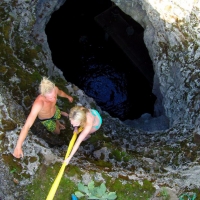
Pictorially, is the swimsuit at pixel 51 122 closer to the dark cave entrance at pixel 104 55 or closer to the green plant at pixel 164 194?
the green plant at pixel 164 194

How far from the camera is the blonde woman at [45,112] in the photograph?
457 cm

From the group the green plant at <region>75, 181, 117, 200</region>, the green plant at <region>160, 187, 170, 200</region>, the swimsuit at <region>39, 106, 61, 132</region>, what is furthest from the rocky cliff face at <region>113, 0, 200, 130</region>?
the swimsuit at <region>39, 106, 61, 132</region>

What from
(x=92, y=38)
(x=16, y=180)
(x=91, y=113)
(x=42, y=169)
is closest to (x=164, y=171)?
(x=91, y=113)

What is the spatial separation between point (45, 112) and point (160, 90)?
4.37 metres

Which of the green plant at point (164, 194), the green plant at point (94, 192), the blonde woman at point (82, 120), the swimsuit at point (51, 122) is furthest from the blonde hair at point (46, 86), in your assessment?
the green plant at point (164, 194)

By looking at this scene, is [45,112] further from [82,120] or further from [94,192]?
[94,192]

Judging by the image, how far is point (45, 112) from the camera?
17.2ft

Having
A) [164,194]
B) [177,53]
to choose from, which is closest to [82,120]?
[164,194]

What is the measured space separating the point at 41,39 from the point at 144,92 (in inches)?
178

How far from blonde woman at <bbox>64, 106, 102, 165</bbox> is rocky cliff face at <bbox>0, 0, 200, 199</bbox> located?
37.9 inches

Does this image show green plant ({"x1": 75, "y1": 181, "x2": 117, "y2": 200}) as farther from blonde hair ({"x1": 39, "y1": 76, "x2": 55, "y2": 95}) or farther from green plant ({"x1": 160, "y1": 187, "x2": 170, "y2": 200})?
blonde hair ({"x1": 39, "y1": 76, "x2": 55, "y2": 95})

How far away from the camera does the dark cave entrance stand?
10.3 metres

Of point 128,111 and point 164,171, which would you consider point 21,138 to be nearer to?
point 164,171

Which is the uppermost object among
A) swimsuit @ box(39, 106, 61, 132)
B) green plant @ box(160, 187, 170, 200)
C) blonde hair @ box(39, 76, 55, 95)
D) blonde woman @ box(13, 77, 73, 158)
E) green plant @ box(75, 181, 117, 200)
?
blonde hair @ box(39, 76, 55, 95)
